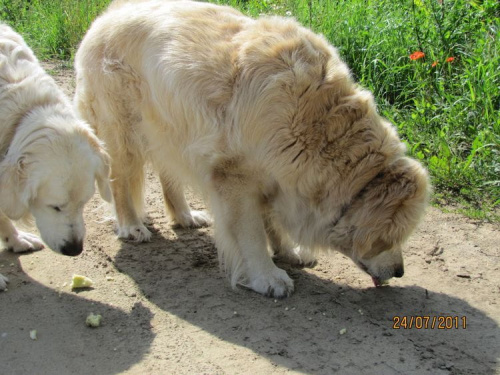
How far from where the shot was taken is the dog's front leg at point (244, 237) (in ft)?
14.5

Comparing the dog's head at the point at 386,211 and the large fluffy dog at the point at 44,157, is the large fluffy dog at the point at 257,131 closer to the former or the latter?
the dog's head at the point at 386,211

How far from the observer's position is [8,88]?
164 inches

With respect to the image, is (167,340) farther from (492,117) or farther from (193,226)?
(492,117)

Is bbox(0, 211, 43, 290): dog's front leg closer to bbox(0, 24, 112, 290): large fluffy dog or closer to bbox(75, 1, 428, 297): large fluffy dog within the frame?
bbox(0, 24, 112, 290): large fluffy dog

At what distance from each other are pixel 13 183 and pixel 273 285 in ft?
6.12

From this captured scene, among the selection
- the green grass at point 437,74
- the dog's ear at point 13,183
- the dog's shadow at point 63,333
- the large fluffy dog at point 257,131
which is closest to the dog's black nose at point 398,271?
the large fluffy dog at point 257,131

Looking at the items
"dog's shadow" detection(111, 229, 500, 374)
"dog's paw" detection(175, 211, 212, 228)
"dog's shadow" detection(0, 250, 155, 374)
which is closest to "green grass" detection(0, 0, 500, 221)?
"dog's shadow" detection(111, 229, 500, 374)

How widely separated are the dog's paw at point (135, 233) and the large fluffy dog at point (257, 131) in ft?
1.98

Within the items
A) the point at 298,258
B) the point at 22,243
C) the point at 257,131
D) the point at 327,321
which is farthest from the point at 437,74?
the point at 22,243

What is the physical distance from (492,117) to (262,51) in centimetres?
291

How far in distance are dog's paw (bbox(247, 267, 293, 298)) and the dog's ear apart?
1647 millimetres

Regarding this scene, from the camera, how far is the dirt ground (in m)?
3.71

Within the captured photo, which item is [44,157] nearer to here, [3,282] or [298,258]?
[3,282]
